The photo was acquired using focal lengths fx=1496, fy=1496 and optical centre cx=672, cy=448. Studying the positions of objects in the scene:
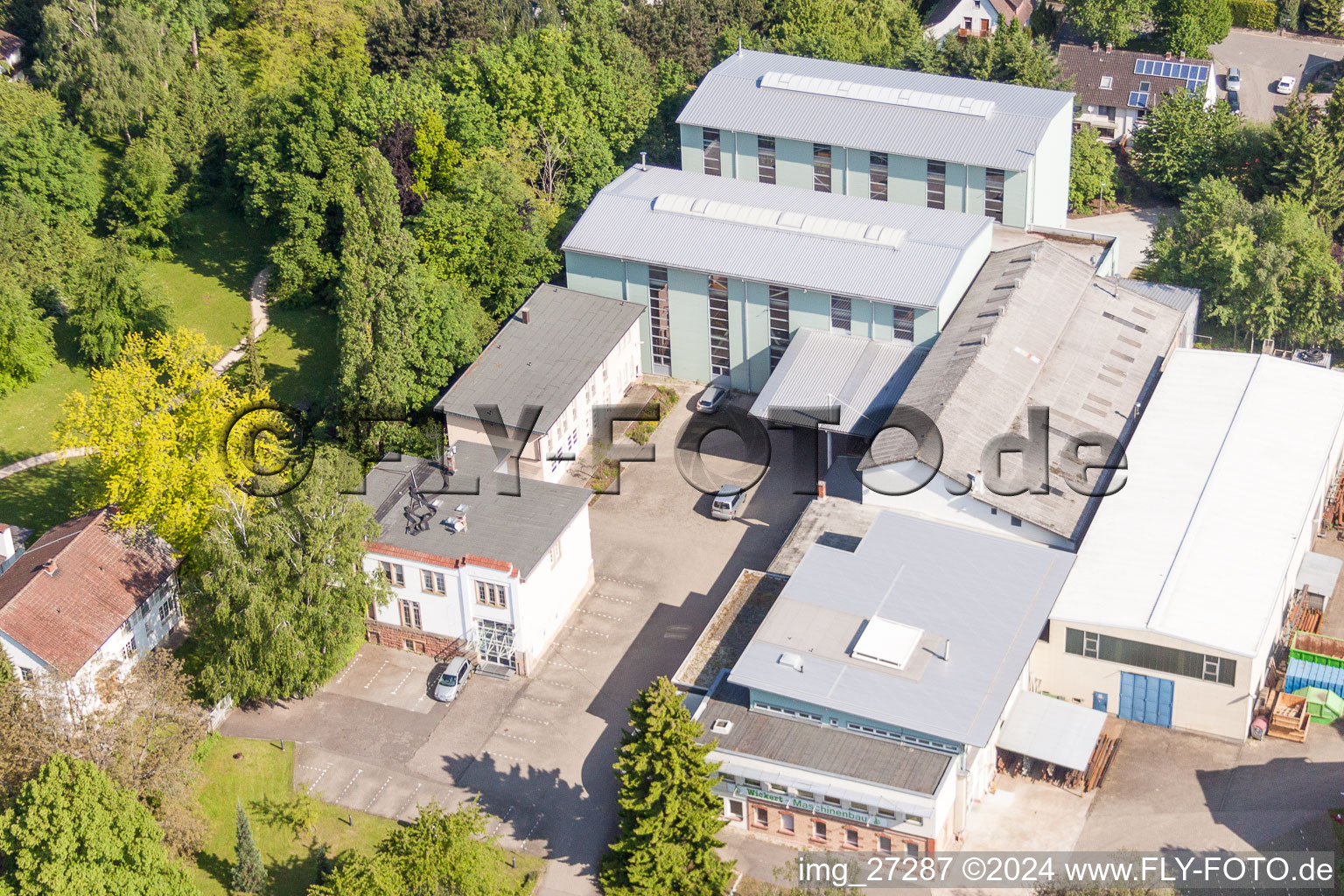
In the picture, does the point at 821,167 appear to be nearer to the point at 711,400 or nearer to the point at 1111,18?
the point at 711,400

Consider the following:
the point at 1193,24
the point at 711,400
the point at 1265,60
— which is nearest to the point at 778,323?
the point at 711,400

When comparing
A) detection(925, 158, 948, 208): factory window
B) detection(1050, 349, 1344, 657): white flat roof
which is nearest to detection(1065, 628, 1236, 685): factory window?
detection(1050, 349, 1344, 657): white flat roof

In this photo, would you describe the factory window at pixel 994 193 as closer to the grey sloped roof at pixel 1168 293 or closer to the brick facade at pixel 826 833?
the grey sloped roof at pixel 1168 293

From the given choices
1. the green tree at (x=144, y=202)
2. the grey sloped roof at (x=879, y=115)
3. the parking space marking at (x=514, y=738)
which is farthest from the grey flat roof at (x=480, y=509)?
the green tree at (x=144, y=202)

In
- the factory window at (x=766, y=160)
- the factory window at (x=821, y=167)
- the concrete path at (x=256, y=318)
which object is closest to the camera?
the concrete path at (x=256, y=318)

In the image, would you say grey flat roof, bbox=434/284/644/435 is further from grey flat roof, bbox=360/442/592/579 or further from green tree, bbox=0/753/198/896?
green tree, bbox=0/753/198/896

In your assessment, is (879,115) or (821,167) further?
(821,167)

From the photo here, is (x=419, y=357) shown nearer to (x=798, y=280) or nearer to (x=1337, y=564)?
(x=798, y=280)
